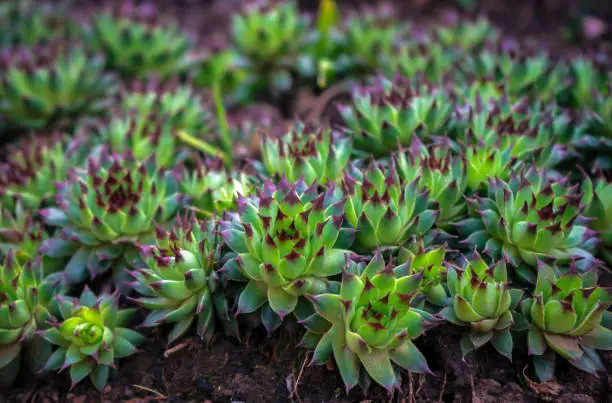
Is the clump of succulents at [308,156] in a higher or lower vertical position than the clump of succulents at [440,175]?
higher

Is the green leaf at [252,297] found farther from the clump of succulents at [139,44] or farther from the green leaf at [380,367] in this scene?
the clump of succulents at [139,44]

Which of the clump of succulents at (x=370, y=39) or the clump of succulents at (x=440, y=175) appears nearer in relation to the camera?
the clump of succulents at (x=440, y=175)

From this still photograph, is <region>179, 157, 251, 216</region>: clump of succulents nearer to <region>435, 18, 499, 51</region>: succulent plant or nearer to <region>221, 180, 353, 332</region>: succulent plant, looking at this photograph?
<region>221, 180, 353, 332</region>: succulent plant

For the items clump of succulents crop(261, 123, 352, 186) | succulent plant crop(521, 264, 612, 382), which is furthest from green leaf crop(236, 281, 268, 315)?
succulent plant crop(521, 264, 612, 382)

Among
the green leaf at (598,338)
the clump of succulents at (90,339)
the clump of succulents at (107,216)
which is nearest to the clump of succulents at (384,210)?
the green leaf at (598,338)

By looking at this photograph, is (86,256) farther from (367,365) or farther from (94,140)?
(367,365)

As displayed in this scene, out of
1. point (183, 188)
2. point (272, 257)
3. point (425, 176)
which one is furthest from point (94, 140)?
point (425, 176)

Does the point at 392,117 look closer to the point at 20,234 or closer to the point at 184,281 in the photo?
the point at 184,281
